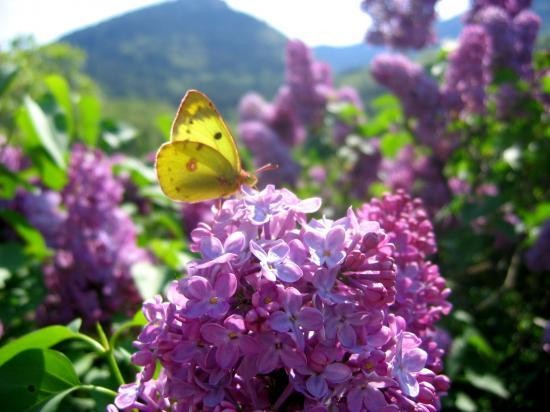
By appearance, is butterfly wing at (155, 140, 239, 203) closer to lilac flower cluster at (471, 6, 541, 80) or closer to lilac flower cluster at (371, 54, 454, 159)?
lilac flower cluster at (371, 54, 454, 159)

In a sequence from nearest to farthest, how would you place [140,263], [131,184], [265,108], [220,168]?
[220,168] → [140,263] → [131,184] → [265,108]

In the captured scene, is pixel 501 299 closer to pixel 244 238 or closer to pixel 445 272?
pixel 445 272

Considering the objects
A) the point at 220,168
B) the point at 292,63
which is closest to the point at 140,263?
the point at 220,168

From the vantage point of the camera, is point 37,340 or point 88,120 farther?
point 88,120

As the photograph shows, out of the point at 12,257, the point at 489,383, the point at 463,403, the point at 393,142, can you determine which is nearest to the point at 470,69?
the point at 393,142

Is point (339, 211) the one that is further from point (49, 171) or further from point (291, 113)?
point (49, 171)

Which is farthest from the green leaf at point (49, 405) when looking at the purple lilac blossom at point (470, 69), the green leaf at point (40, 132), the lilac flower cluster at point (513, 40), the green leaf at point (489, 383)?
the lilac flower cluster at point (513, 40)
